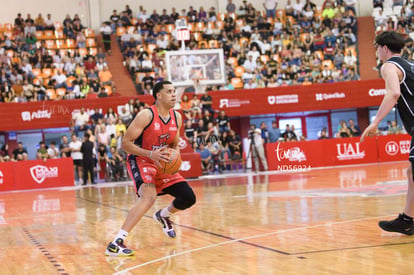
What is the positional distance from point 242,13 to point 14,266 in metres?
29.9

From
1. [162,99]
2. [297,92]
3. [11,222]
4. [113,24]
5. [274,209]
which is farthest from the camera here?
[113,24]

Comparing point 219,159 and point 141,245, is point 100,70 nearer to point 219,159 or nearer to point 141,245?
point 219,159

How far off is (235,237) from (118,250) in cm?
159

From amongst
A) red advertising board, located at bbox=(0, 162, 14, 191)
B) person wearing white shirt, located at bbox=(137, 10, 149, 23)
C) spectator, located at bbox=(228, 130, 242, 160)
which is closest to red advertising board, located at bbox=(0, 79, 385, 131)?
spectator, located at bbox=(228, 130, 242, 160)

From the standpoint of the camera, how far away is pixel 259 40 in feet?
109

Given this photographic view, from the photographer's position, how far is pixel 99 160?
2564 centimetres

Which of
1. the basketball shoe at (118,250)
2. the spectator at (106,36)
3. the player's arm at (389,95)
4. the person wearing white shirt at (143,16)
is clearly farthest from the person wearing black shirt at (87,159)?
the player's arm at (389,95)

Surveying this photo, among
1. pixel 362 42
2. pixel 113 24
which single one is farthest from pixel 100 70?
pixel 362 42

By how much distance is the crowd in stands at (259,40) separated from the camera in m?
30.9

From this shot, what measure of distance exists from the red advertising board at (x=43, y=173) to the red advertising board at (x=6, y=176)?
0.14 m

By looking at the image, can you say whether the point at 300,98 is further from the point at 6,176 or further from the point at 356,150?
the point at 6,176

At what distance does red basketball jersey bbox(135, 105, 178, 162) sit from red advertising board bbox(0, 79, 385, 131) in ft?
64.4

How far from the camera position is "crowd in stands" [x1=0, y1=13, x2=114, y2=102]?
28125mm

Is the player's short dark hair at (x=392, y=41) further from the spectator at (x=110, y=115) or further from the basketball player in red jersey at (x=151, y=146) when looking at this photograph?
the spectator at (x=110, y=115)
